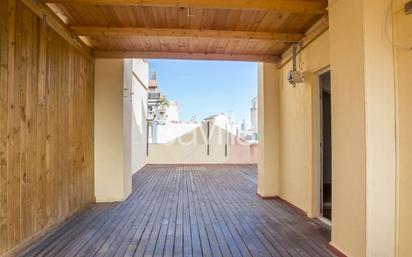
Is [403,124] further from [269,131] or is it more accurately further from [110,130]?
[110,130]

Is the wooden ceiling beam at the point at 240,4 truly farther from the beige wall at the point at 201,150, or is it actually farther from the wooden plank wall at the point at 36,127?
the beige wall at the point at 201,150

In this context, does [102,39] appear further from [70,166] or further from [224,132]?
[224,132]

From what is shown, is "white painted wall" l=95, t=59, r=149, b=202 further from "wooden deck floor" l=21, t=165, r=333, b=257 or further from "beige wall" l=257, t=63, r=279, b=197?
"beige wall" l=257, t=63, r=279, b=197

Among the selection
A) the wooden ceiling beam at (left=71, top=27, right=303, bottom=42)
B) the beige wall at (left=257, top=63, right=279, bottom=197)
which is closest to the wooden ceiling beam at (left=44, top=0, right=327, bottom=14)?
the wooden ceiling beam at (left=71, top=27, right=303, bottom=42)

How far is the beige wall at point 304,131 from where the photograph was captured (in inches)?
156

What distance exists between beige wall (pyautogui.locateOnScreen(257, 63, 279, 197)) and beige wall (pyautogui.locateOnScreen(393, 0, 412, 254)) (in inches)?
118

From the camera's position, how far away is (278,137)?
5309 millimetres

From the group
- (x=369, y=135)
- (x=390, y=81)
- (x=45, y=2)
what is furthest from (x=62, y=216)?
(x=390, y=81)

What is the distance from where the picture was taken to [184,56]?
509 cm

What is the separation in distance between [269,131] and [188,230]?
8.54 feet

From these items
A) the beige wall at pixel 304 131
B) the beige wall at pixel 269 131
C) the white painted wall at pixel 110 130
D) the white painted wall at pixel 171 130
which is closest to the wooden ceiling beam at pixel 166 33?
the beige wall at pixel 304 131

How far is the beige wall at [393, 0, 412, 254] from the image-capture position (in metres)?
2.22

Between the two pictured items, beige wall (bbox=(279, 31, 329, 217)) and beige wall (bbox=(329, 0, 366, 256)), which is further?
beige wall (bbox=(279, 31, 329, 217))

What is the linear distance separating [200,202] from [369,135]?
127 inches
